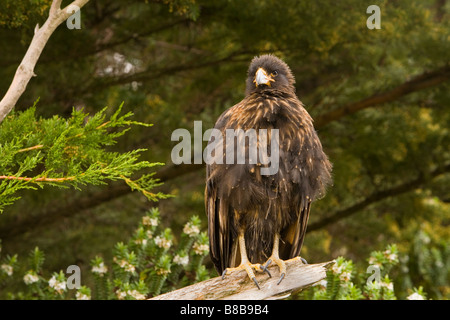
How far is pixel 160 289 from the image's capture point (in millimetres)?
4617

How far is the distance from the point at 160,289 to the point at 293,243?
136cm

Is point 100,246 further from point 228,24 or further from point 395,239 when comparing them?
point 395,239

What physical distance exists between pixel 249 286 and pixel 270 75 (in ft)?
4.43

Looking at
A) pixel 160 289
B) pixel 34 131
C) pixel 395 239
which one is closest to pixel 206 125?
pixel 160 289

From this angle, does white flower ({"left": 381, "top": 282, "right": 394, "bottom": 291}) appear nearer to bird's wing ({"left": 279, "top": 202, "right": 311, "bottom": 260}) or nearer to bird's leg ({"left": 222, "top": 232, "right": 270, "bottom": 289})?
bird's wing ({"left": 279, "top": 202, "right": 311, "bottom": 260})

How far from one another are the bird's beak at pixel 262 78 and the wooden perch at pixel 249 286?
3.80 feet

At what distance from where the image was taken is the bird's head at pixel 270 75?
146 inches

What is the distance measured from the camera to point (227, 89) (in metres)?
6.12

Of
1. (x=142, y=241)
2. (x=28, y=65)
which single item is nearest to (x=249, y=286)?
(x=142, y=241)

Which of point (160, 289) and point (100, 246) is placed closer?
point (160, 289)

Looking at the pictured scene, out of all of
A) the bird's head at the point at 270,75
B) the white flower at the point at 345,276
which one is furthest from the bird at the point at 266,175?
the white flower at the point at 345,276

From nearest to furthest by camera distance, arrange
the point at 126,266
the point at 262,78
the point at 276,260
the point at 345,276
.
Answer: the point at 276,260
the point at 262,78
the point at 345,276
the point at 126,266

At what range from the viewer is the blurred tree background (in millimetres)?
5070

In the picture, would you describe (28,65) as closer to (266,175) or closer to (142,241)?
(266,175)
